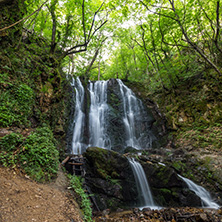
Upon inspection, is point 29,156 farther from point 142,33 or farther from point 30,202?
point 142,33

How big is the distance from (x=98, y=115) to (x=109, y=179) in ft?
25.3

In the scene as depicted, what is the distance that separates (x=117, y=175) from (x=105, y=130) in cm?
639

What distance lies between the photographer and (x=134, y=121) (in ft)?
45.2

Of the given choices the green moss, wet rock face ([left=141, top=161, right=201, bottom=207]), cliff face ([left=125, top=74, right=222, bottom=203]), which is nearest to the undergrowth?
wet rock face ([left=141, top=161, right=201, bottom=207])

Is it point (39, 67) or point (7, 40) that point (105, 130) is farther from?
point (7, 40)

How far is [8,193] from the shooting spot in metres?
2.63

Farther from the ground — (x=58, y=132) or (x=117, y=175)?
(x=58, y=132)

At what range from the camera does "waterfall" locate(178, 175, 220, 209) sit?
5.82 m

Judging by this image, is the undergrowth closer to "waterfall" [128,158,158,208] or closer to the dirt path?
the dirt path

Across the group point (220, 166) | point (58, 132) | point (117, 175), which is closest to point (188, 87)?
point (220, 166)

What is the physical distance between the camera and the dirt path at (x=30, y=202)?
2342 millimetres

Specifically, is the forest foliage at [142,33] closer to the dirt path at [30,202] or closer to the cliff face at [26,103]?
the cliff face at [26,103]

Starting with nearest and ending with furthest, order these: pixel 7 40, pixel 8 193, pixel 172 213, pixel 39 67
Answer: pixel 8 193, pixel 172 213, pixel 7 40, pixel 39 67

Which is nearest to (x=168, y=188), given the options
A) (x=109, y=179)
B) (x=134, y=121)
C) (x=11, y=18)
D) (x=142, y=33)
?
(x=109, y=179)
